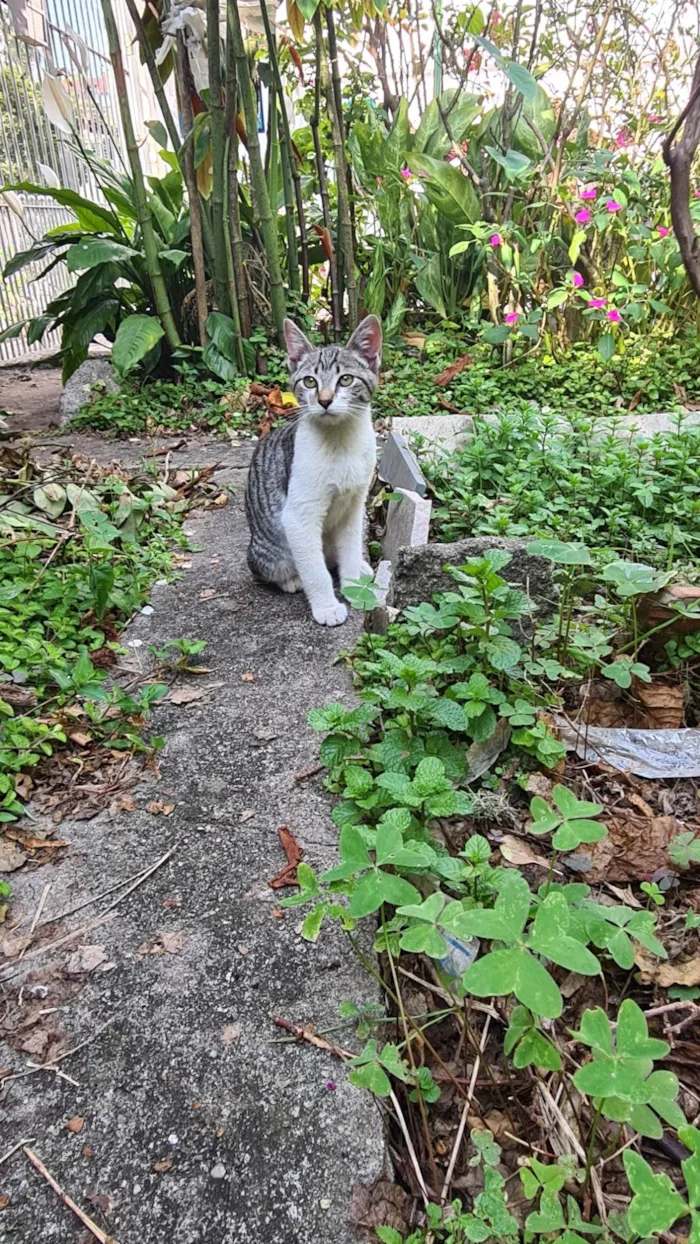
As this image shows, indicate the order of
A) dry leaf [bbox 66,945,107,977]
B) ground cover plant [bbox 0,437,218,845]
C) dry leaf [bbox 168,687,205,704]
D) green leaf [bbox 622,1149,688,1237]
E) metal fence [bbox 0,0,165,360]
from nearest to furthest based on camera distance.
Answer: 1. green leaf [bbox 622,1149,688,1237]
2. dry leaf [bbox 66,945,107,977]
3. ground cover plant [bbox 0,437,218,845]
4. dry leaf [bbox 168,687,205,704]
5. metal fence [bbox 0,0,165,360]

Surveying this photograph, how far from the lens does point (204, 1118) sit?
49.9 inches

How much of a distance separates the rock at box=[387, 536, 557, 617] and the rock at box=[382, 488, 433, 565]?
1.21ft

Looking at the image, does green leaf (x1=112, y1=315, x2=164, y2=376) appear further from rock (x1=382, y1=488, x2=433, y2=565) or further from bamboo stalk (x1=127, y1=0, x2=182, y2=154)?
rock (x1=382, y1=488, x2=433, y2=565)

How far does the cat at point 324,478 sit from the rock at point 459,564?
0.60 metres

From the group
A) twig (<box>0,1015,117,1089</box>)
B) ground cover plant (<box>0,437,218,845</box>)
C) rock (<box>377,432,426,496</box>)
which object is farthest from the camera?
rock (<box>377,432,426,496</box>)

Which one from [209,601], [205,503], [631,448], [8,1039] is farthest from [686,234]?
[8,1039]

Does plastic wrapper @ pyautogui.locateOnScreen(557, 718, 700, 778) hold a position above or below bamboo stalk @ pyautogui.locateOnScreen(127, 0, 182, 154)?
below

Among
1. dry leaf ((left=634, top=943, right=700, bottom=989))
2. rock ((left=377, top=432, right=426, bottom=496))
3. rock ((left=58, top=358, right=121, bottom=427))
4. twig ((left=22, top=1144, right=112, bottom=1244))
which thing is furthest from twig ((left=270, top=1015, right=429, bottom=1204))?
rock ((left=58, top=358, right=121, bottom=427))

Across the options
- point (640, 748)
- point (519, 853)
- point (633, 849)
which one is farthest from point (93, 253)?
point (633, 849)

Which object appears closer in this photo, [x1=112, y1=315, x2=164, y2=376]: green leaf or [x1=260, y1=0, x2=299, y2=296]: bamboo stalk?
[x1=112, y1=315, x2=164, y2=376]: green leaf

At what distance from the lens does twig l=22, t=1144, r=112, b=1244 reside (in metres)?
1.12

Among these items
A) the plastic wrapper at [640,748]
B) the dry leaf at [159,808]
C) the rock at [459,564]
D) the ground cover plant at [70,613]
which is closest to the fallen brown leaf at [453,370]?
the ground cover plant at [70,613]

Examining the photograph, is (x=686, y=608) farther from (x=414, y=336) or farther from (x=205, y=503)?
(x=414, y=336)

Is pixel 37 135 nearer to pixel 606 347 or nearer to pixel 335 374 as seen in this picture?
pixel 606 347
